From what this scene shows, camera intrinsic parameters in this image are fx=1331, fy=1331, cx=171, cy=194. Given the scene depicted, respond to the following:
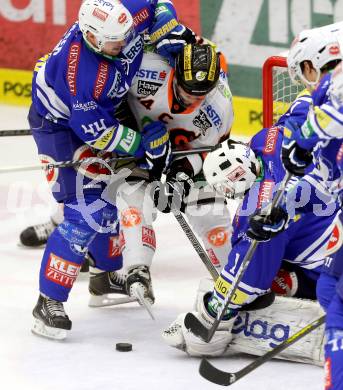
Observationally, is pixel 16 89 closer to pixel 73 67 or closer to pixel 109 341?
pixel 73 67

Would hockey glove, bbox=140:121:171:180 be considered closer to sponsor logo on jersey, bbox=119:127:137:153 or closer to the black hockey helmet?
sponsor logo on jersey, bbox=119:127:137:153

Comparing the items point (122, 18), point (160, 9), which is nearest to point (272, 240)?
point (122, 18)

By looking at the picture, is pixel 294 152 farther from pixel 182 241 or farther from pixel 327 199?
pixel 182 241

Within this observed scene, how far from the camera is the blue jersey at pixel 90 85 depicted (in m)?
4.83

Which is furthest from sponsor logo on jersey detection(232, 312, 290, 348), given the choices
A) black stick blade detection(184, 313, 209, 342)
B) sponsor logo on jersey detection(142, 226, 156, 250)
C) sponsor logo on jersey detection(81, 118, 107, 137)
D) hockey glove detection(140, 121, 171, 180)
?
sponsor logo on jersey detection(81, 118, 107, 137)

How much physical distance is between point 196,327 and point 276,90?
5.41 ft

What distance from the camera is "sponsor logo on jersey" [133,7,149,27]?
507cm

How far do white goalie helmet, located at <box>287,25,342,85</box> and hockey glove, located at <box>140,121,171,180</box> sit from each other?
0.87 meters

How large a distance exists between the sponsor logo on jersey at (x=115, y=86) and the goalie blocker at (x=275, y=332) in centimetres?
84

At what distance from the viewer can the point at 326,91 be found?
12.4 feet

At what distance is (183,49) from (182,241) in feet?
4.48

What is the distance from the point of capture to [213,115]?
5.14 meters

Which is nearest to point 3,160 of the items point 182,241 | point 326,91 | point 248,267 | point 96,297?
point 182,241

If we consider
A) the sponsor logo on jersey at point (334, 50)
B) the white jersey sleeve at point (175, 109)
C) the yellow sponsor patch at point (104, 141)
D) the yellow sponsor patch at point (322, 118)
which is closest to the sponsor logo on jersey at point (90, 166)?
the yellow sponsor patch at point (104, 141)
